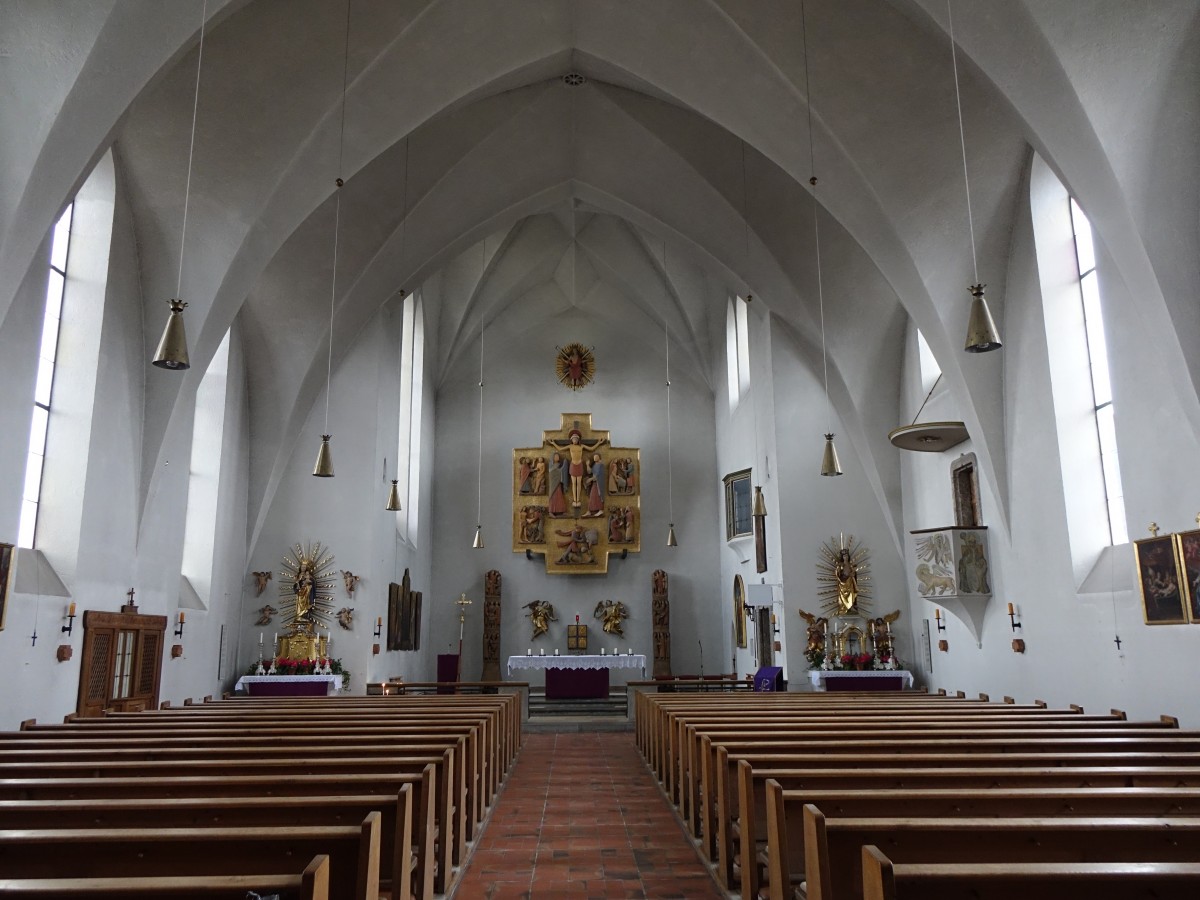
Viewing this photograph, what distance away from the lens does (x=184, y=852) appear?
3.12 m

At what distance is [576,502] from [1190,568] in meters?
15.3

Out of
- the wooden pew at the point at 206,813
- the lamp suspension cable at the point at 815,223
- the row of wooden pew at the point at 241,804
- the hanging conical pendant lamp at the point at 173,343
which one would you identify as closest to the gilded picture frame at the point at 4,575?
the row of wooden pew at the point at 241,804

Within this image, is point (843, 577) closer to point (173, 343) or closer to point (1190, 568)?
point (1190, 568)

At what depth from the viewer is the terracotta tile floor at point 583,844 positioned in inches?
219

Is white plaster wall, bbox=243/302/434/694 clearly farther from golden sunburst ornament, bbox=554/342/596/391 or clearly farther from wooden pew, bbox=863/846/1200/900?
wooden pew, bbox=863/846/1200/900

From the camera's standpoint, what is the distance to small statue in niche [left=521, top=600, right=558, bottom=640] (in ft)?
72.0

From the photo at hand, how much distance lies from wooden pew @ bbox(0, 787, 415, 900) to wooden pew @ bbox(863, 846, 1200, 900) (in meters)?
1.99

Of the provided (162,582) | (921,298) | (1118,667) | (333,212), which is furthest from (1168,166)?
(162,582)

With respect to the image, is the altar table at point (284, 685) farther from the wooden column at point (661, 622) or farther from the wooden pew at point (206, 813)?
the wooden pew at point (206, 813)

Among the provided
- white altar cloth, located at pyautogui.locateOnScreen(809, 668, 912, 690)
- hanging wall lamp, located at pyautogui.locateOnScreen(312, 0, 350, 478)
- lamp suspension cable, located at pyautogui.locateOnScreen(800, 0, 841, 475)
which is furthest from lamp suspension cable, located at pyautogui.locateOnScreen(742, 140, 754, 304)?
white altar cloth, located at pyautogui.locateOnScreen(809, 668, 912, 690)

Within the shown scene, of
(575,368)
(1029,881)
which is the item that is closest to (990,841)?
(1029,881)

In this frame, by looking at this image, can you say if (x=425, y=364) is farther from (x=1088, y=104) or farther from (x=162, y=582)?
(x=1088, y=104)

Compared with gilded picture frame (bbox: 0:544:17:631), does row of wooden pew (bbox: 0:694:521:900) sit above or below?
below

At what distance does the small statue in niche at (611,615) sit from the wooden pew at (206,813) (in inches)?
726
